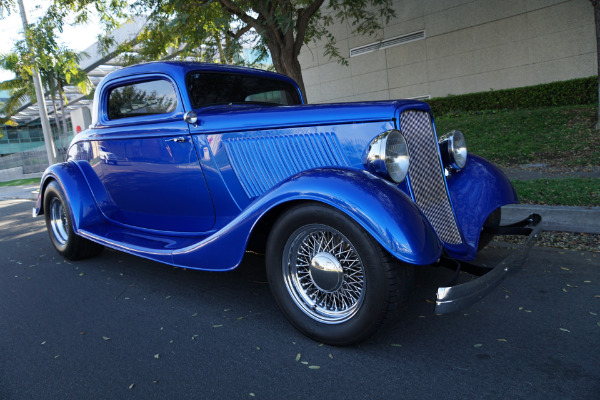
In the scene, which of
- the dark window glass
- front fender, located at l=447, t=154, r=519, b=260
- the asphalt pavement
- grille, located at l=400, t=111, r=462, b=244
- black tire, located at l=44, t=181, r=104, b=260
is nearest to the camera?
the asphalt pavement

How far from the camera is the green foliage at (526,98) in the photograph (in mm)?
11211

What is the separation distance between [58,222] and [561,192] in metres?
5.67

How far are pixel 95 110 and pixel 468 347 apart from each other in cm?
389

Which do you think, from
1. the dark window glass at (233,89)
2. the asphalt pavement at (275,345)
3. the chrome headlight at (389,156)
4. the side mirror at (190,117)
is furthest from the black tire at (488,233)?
the side mirror at (190,117)

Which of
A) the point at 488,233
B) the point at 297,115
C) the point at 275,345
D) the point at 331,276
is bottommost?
the point at 275,345

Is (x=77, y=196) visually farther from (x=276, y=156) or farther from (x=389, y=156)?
(x=389, y=156)

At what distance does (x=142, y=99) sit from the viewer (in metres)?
3.75

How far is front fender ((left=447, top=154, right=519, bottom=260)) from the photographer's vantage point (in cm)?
289

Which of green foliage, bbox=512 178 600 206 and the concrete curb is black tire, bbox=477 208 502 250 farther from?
green foliage, bbox=512 178 600 206

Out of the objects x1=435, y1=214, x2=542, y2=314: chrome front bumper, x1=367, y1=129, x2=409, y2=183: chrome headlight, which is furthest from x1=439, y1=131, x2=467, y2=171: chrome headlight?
x1=367, y1=129, x2=409, y2=183: chrome headlight

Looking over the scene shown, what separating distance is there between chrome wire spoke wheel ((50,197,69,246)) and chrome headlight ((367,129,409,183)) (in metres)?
3.67

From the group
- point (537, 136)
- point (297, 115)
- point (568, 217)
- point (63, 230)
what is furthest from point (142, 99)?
point (537, 136)

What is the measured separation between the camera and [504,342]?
7.55ft

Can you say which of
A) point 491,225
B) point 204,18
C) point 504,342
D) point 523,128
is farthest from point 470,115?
point 504,342
